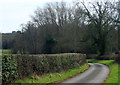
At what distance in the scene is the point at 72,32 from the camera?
5462 cm

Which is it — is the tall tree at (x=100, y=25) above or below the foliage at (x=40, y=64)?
above

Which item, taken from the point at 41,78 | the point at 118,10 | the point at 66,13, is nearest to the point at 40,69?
the point at 41,78

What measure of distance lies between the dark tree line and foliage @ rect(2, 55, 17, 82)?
31.1 m

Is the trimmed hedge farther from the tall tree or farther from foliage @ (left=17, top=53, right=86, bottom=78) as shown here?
the tall tree

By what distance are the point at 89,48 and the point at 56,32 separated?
10.8 metres

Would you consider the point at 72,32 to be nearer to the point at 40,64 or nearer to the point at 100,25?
the point at 100,25

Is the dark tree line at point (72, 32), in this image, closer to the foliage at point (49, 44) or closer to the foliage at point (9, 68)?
the foliage at point (49, 44)

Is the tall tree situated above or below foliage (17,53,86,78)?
above

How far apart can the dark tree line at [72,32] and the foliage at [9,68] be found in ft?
102

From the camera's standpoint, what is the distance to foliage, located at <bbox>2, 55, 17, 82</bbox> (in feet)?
34.9

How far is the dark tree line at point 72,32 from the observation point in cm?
4744

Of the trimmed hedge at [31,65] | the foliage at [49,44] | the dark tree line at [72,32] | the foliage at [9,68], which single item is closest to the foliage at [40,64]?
the trimmed hedge at [31,65]

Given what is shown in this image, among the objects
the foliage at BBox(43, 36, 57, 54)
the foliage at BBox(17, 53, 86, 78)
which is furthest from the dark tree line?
the foliage at BBox(17, 53, 86, 78)

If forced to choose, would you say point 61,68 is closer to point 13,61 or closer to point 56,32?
point 13,61
